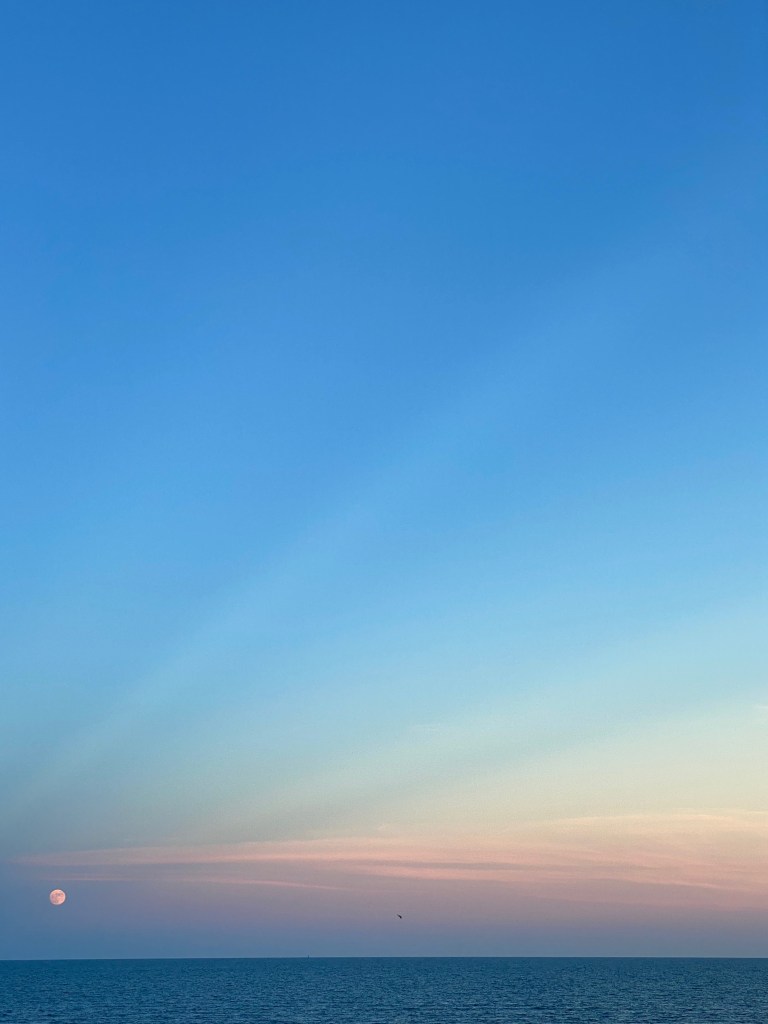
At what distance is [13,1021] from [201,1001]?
168ft

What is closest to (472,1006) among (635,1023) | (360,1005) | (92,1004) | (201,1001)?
(360,1005)

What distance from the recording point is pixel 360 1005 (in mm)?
170875

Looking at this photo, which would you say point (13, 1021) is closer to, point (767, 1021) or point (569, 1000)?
point (569, 1000)

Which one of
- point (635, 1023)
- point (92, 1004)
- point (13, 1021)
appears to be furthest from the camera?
point (92, 1004)

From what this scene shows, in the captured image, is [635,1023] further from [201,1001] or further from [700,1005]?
[201,1001]

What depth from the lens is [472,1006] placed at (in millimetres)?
166125

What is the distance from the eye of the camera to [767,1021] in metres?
139

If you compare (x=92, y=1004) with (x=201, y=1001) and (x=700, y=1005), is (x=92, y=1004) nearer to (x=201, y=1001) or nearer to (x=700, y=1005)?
(x=201, y=1001)

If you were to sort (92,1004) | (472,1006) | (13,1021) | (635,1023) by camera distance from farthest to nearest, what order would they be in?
(92,1004) < (472,1006) < (13,1021) < (635,1023)

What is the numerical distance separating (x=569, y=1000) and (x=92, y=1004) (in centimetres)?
9109

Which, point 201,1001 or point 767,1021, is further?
point 201,1001

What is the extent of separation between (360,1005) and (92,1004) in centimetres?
5281

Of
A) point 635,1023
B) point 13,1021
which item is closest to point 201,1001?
point 13,1021

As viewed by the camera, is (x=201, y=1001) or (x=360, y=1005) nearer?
(x=360, y=1005)
